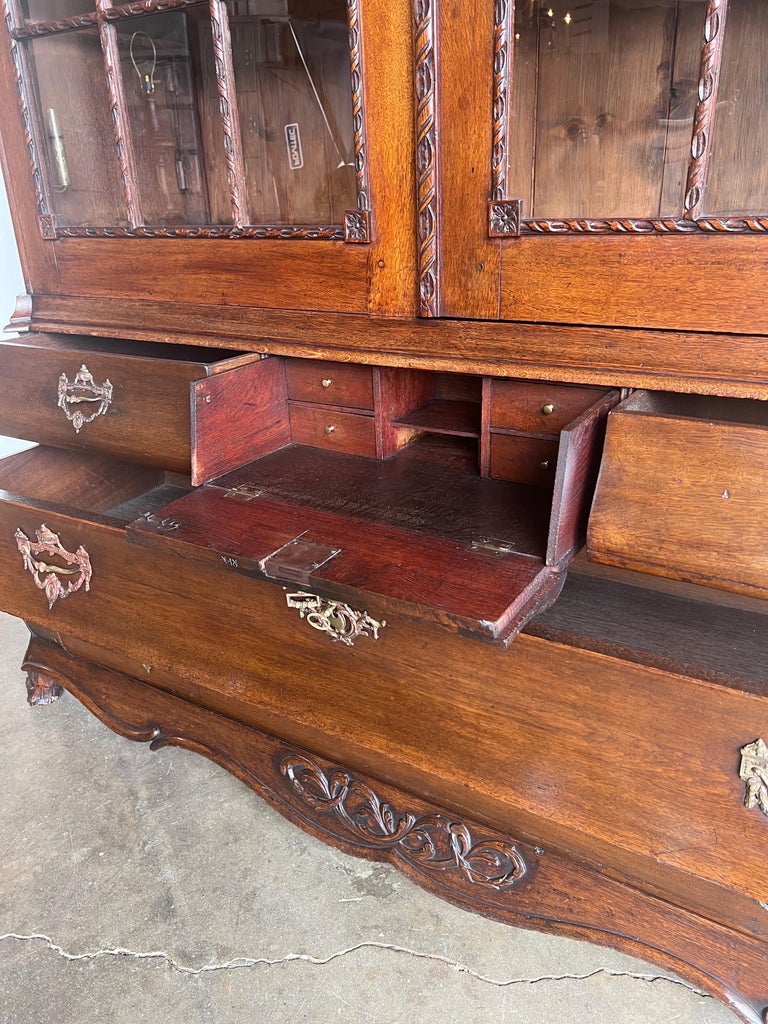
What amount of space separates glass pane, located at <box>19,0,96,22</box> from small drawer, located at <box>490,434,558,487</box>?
2.98 ft

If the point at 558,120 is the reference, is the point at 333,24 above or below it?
above

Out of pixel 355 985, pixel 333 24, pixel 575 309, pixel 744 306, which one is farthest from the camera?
pixel 355 985

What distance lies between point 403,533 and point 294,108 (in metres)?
0.68

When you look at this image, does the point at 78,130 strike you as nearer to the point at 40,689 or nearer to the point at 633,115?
the point at 633,115

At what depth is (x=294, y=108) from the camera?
46.3 inches

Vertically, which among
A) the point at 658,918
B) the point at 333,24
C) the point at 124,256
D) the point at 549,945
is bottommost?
the point at 549,945

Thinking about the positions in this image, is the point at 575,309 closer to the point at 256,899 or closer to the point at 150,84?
the point at 150,84

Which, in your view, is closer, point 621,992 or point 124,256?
point 621,992

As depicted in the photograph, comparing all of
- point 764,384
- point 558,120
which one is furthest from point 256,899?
point 558,120

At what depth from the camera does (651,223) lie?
2.79ft

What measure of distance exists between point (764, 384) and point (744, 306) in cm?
8

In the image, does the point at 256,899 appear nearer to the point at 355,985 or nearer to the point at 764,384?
the point at 355,985

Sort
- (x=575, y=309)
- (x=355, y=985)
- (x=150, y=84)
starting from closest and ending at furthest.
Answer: (x=575, y=309) → (x=355, y=985) → (x=150, y=84)

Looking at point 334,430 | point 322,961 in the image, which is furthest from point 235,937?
point 334,430
